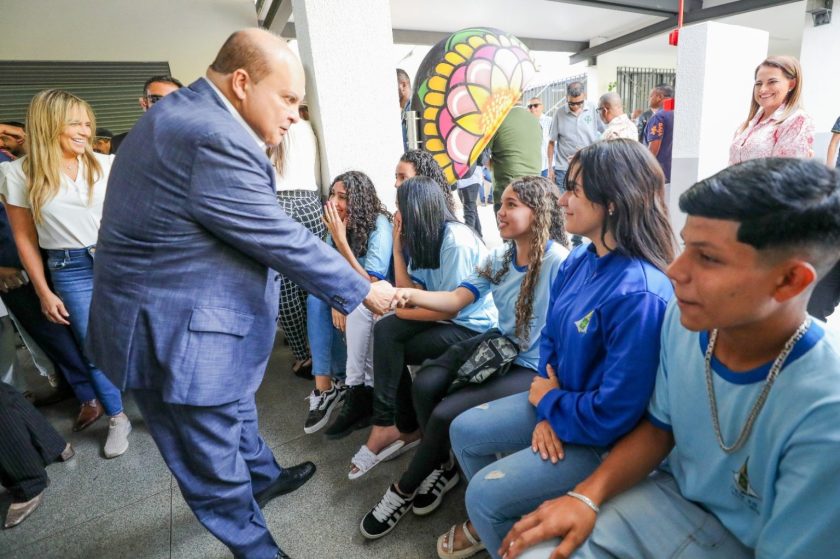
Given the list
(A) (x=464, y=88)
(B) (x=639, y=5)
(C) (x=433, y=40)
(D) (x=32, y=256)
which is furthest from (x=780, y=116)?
(C) (x=433, y=40)

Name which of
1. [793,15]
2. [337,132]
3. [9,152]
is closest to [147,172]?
[337,132]

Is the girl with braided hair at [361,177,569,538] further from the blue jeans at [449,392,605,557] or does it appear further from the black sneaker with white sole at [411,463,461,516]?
the blue jeans at [449,392,605,557]

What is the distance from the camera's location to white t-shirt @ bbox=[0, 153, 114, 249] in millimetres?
1747

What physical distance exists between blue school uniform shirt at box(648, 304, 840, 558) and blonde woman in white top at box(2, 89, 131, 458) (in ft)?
7.07

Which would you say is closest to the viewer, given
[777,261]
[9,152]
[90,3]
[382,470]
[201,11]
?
[777,261]

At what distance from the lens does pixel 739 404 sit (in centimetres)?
71

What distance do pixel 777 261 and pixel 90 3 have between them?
20.3 feet

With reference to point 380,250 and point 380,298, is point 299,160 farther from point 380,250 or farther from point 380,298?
point 380,298

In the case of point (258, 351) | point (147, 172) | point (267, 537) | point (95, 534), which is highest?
point (147, 172)

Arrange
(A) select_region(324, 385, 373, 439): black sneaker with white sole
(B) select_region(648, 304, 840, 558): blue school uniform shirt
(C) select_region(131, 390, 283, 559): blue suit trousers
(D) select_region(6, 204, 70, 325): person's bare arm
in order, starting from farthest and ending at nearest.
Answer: (A) select_region(324, 385, 373, 439): black sneaker with white sole < (D) select_region(6, 204, 70, 325): person's bare arm < (C) select_region(131, 390, 283, 559): blue suit trousers < (B) select_region(648, 304, 840, 558): blue school uniform shirt

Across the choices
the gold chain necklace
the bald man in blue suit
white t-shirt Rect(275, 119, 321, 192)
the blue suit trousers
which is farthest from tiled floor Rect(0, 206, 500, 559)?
white t-shirt Rect(275, 119, 321, 192)

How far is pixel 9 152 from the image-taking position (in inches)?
107

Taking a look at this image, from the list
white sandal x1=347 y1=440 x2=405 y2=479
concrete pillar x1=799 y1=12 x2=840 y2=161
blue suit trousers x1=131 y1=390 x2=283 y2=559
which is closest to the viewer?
blue suit trousers x1=131 y1=390 x2=283 y2=559

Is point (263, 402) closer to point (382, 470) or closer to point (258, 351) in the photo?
point (382, 470)
